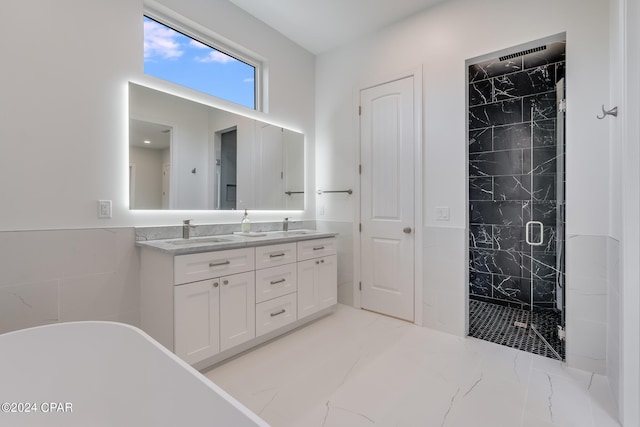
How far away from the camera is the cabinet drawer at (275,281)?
2.30 meters

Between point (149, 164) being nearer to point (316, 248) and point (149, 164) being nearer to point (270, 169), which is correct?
point (270, 169)

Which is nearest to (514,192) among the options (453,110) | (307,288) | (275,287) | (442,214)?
(442,214)

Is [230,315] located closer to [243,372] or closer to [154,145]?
[243,372]

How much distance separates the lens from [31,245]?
1.69 m

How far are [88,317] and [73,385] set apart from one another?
0.78 meters

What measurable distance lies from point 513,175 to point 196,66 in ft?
11.0

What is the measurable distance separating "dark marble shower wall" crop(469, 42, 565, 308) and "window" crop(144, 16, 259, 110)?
2.51 m

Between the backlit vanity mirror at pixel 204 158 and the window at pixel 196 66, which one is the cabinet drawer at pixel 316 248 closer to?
→ the backlit vanity mirror at pixel 204 158

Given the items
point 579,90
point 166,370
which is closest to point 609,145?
point 579,90

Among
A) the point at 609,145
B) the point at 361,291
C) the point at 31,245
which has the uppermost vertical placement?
the point at 609,145

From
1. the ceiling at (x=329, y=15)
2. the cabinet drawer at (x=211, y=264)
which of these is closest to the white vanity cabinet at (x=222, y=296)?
the cabinet drawer at (x=211, y=264)

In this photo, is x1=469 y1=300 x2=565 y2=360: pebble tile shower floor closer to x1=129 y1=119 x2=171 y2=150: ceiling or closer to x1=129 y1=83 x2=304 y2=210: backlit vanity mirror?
x1=129 y1=83 x2=304 y2=210: backlit vanity mirror

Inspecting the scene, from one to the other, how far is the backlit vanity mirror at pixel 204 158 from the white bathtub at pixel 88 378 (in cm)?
106

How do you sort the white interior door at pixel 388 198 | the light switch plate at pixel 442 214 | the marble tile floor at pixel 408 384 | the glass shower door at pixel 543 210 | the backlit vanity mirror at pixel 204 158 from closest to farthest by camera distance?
the marble tile floor at pixel 408 384, the backlit vanity mirror at pixel 204 158, the light switch plate at pixel 442 214, the white interior door at pixel 388 198, the glass shower door at pixel 543 210
